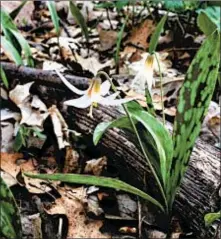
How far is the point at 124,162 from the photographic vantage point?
4.82 ft

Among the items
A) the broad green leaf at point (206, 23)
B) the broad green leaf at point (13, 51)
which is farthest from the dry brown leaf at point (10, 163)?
the broad green leaf at point (206, 23)

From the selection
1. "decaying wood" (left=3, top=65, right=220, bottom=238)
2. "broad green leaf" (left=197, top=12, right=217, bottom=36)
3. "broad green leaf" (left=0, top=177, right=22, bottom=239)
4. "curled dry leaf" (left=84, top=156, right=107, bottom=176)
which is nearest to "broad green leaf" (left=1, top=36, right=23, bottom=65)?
"decaying wood" (left=3, top=65, right=220, bottom=238)

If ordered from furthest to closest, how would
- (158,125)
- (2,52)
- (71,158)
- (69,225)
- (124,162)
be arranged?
1. (2,52)
2. (71,158)
3. (124,162)
4. (69,225)
5. (158,125)

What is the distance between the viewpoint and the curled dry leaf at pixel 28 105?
1.73 metres

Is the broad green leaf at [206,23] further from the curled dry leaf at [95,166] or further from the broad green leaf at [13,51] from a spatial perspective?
the broad green leaf at [13,51]

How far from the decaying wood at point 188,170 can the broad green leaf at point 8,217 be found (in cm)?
47

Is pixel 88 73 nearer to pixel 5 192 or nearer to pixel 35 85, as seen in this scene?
pixel 35 85

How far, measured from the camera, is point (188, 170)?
4.38 ft

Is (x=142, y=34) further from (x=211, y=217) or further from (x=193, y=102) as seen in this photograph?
(x=211, y=217)

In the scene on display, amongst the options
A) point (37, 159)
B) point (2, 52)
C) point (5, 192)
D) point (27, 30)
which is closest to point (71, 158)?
point (37, 159)

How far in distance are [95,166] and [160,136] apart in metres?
0.39

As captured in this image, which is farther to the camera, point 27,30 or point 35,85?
point 27,30

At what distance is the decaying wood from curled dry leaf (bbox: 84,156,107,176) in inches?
1.1

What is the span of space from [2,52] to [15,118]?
1.88 feet
